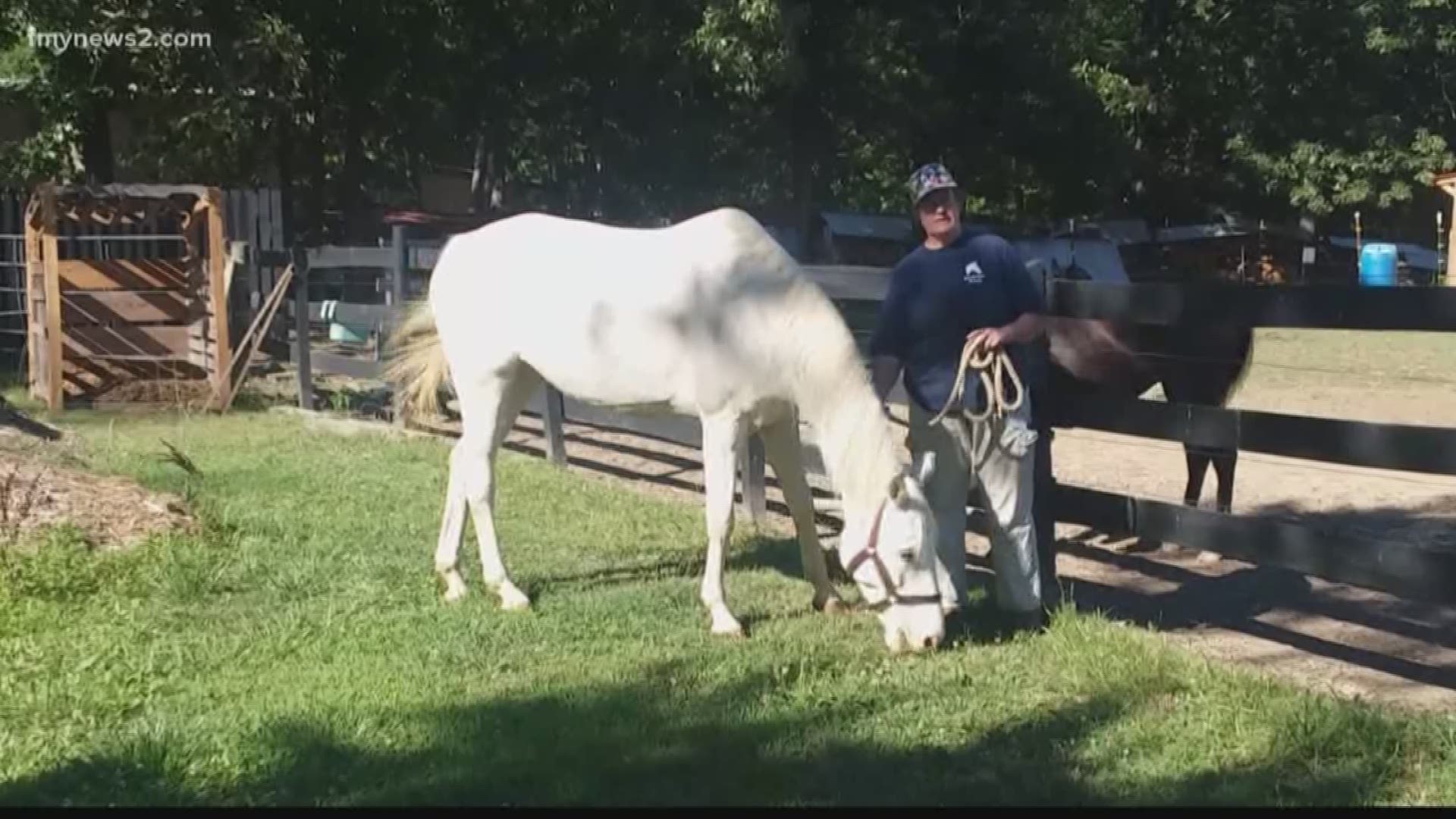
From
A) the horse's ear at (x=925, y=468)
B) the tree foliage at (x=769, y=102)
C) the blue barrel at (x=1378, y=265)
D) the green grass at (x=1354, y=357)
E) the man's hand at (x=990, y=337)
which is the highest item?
the tree foliage at (x=769, y=102)

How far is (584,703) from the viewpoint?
4430 mm

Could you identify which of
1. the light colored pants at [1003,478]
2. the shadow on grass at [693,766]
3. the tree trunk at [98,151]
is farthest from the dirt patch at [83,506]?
the tree trunk at [98,151]

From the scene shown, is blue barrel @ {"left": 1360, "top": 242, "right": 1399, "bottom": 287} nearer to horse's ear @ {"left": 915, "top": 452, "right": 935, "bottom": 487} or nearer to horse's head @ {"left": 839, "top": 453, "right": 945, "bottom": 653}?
horse's ear @ {"left": 915, "top": 452, "right": 935, "bottom": 487}

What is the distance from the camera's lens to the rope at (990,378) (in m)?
4.99

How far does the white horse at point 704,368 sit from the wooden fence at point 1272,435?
0.80 metres

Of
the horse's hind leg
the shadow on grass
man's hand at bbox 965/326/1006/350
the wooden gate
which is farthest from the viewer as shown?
the wooden gate

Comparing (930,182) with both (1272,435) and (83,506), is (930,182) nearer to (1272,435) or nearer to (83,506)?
(1272,435)

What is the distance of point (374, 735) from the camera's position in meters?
4.09

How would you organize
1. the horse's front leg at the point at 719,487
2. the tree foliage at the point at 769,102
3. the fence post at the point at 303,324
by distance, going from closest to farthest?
1. the horse's front leg at the point at 719,487
2. the fence post at the point at 303,324
3. the tree foliage at the point at 769,102

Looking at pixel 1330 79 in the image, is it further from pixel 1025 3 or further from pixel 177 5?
pixel 177 5

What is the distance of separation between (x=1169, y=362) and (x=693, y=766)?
425 centimetres

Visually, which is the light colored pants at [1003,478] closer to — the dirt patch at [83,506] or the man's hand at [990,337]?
the man's hand at [990,337]

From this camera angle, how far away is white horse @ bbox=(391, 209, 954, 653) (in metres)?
5.07

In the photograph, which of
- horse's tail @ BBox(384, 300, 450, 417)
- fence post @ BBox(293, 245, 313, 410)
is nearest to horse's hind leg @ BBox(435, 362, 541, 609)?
horse's tail @ BBox(384, 300, 450, 417)
